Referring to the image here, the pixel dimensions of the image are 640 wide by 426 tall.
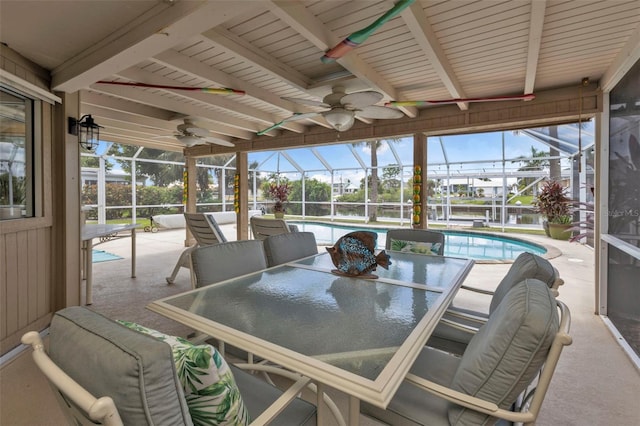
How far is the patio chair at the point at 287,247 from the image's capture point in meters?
2.38

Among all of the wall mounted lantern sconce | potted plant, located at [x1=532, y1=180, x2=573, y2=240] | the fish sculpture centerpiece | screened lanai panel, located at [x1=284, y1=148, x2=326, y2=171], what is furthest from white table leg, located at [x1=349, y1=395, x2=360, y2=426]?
screened lanai panel, located at [x1=284, y1=148, x2=326, y2=171]

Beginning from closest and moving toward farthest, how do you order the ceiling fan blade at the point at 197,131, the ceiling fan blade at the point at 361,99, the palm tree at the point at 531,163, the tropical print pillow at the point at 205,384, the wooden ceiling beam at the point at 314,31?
the tropical print pillow at the point at 205,384 → the wooden ceiling beam at the point at 314,31 → the ceiling fan blade at the point at 361,99 → the ceiling fan blade at the point at 197,131 → the palm tree at the point at 531,163

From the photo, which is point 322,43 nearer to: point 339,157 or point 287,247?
point 287,247

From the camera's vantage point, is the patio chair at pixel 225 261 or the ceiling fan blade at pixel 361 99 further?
the ceiling fan blade at pixel 361 99

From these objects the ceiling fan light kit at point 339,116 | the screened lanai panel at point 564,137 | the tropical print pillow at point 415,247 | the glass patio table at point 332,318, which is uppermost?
the screened lanai panel at point 564,137

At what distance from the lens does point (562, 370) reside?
2.09m

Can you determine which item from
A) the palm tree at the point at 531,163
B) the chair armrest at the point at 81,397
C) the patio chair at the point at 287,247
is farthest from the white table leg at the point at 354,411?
the palm tree at the point at 531,163

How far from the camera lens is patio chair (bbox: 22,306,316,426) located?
58cm

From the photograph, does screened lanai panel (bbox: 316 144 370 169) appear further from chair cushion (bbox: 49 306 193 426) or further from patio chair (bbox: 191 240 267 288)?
chair cushion (bbox: 49 306 193 426)

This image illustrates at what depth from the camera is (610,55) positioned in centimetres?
263

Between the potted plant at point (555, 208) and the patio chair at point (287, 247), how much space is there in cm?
749

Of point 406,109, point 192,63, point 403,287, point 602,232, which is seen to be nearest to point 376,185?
point 406,109

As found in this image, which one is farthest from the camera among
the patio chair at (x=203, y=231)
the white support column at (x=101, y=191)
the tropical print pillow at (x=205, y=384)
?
the white support column at (x=101, y=191)

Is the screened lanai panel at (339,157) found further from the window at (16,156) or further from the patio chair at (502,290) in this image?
the patio chair at (502,290)
